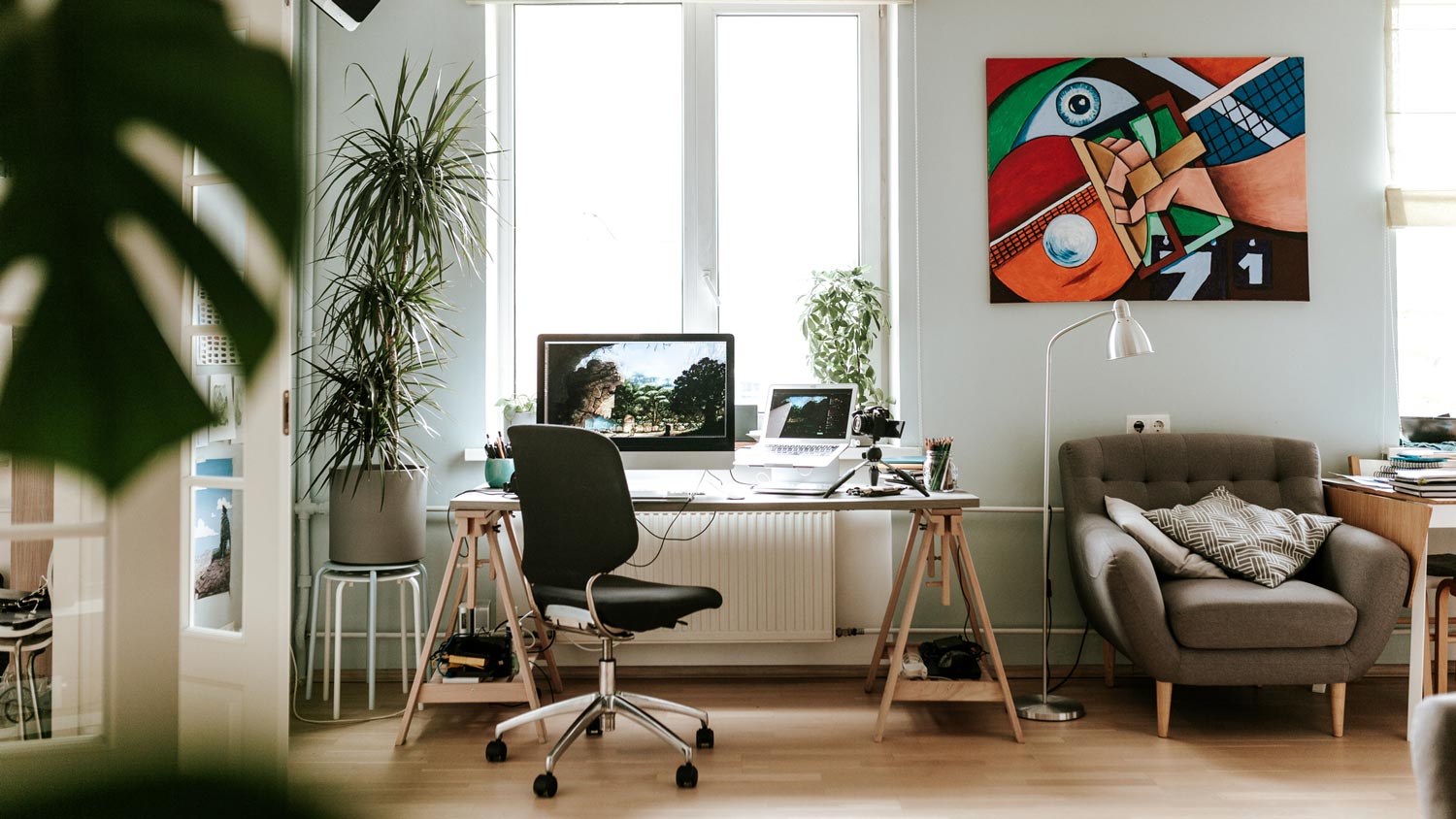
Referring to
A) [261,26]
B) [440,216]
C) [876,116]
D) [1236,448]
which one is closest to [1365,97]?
[1236,448]

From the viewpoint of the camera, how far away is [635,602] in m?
2.31

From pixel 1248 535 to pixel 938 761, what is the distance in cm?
118

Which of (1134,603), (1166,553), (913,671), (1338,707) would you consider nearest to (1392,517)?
(1338,707)

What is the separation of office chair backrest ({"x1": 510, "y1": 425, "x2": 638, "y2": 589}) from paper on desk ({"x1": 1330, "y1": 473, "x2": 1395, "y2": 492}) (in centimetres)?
228

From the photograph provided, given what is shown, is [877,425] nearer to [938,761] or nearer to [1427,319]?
[938,761]

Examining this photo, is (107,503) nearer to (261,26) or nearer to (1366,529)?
(261,26)

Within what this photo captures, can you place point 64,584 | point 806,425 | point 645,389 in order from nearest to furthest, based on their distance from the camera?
point 64,584 < point 645,389 < point 806,425

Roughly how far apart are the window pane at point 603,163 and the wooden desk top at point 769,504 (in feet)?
3.23

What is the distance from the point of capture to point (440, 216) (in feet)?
9.54

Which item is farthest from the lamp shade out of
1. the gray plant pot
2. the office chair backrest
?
the gray plant pot

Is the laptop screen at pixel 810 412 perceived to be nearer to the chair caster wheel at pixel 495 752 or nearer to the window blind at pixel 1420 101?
the chair caster wheel at pixel 495 752

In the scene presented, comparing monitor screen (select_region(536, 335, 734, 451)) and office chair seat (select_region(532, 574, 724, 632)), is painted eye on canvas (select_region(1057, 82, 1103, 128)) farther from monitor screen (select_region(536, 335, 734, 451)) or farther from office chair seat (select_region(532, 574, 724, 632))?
office chair seat (select_region(532, 574, 724, 632))

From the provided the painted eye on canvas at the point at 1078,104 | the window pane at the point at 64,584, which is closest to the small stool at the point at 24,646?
the window pane at the point at 64,584

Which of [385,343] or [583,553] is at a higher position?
[385,343]
